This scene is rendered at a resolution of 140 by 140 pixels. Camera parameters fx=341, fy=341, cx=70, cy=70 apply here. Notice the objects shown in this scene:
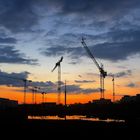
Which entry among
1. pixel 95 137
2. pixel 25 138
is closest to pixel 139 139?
pixel 95 137

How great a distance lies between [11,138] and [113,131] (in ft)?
123

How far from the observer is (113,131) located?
12219 centimetres

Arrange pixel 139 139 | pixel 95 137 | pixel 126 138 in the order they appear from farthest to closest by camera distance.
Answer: pixel 95 137 → pixel 126 138 → pixel 139 139

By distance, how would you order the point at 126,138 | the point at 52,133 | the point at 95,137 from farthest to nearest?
the point at 52,133 < the point at 95,137 < the point at 126,138

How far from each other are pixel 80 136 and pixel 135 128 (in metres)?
22.7

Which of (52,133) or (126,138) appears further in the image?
(52,133)

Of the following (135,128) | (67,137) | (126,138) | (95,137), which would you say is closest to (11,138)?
(67,137)

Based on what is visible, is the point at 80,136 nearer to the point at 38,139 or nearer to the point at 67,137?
the point at 67,137

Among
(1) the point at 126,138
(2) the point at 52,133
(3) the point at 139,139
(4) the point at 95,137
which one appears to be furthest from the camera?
(2) the point at 52,133

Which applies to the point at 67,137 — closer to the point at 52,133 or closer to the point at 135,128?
the point at 52,133

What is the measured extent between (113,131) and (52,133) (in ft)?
71.7

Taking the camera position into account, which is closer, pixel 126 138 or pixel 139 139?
pixel 139 139

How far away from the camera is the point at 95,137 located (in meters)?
109

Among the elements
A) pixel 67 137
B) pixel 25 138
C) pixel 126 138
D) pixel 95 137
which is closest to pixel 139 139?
pixel 126 138
